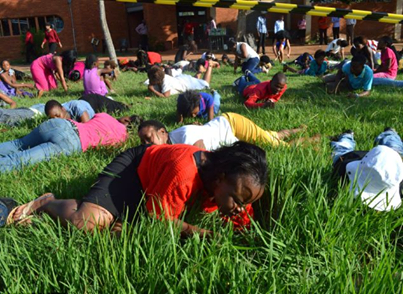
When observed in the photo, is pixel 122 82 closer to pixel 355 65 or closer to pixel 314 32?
pixel 355 65

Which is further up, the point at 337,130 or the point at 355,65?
the point at 355,65

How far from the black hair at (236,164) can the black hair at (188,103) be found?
2.60 meters

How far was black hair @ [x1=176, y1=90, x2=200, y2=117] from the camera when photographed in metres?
4.71

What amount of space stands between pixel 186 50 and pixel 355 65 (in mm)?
7347

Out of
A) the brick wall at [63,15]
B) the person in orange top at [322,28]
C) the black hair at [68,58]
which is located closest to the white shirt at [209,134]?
the black hair at [68,58]

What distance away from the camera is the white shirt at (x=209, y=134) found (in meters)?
3.44

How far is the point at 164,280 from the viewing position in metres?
1.42

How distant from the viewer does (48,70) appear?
8.70m

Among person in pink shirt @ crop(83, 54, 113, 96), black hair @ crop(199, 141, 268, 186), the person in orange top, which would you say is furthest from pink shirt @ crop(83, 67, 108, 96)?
the person in orange top

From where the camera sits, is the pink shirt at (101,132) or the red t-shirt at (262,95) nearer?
the pink shirt at (101,132)

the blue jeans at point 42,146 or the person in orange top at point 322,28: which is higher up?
the person in orange top at point 322,28

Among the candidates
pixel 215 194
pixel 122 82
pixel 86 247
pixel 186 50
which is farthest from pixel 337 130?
pixel 186 50

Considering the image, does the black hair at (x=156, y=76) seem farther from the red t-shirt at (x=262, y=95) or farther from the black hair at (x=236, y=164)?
the black hair at (x=236, y=164)

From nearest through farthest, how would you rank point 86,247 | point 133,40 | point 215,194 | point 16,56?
point 86,247, point 215,194, point 16,56, point 133,40
